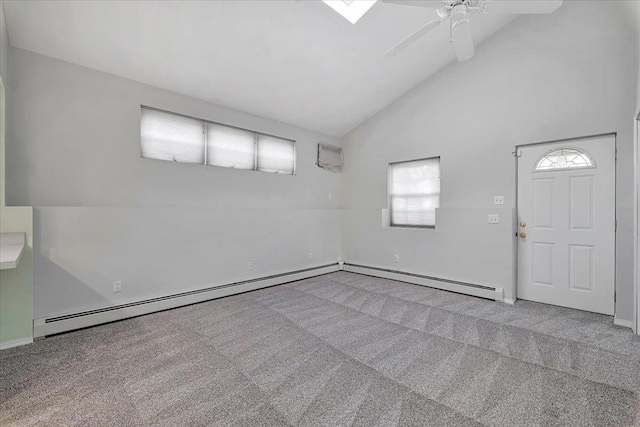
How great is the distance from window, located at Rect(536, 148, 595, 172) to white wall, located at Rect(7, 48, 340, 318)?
413cm

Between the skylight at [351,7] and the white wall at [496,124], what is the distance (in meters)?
2.02

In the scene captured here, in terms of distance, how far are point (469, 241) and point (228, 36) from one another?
4.27 metres

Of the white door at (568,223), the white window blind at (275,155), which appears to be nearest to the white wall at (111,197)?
the white window blind at (275,155)

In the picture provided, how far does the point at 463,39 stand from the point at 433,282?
136 inches

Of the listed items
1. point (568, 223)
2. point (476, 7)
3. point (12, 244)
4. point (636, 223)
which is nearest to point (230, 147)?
point (12, 244)

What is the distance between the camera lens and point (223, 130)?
4340 mm

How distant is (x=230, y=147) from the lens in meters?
4.42

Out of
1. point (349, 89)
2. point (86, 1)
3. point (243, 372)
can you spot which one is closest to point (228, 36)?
point (86, 1)

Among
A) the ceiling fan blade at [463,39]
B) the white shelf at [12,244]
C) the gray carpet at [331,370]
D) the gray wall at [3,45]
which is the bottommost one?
the gray carpet at [331,370]

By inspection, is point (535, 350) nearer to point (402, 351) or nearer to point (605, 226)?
point (402, 351)

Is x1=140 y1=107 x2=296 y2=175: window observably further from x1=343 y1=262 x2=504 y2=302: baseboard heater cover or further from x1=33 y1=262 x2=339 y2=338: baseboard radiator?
x1=343 y1=262 x2=504 y2=302: baseboard heater cover

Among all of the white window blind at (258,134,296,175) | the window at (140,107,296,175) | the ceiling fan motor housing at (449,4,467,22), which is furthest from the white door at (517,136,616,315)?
the window at (140,107,296,175)

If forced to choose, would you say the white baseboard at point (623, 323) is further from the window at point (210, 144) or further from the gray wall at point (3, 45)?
the gray wall at point (3, 45)

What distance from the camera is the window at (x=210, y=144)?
3664 mm
